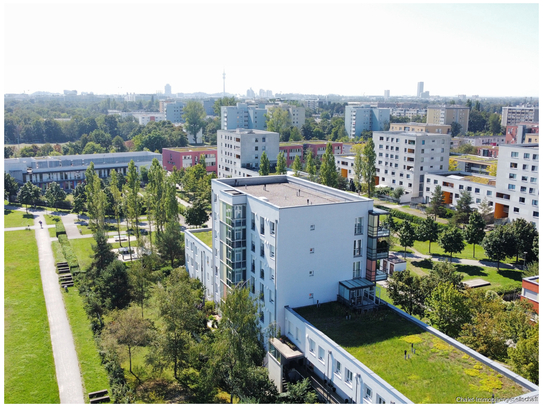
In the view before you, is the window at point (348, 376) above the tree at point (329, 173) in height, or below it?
below

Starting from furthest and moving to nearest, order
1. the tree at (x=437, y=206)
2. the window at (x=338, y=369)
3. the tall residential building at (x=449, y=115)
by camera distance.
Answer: the tall residential building at (x=449, y=115) → the tree at (x=437, y=206) → the window at (x=338, y=369)

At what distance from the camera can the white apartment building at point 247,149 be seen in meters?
57.9

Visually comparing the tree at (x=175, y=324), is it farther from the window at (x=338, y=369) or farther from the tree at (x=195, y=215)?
the tree at (x=195, y=215)

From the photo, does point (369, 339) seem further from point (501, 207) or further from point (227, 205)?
point (501, 207)

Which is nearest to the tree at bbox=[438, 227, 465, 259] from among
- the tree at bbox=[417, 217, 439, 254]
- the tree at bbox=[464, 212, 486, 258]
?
the tree at bbox=[464, 212, 486, 258]

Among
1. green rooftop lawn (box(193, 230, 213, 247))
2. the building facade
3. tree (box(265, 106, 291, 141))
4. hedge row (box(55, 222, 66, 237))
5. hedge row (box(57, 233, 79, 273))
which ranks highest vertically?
tree (box(265, 106, 291, 141))

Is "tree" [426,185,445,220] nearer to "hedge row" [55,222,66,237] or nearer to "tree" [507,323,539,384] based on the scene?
"tree" [507,323,539,384]

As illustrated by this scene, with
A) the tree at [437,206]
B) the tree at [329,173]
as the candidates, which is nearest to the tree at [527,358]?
the tree at [437,206]

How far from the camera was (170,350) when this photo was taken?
Result: 21.2 meters

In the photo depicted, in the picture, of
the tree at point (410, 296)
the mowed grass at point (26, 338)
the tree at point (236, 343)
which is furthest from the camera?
the tree at point (410, 296)

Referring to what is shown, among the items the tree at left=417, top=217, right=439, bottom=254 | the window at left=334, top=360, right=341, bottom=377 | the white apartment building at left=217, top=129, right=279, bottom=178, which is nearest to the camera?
the window at left=334, top=360, right=341, bottom=377

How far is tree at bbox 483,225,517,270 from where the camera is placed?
33688mm

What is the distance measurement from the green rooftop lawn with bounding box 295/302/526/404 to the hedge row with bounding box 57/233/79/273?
2004 cm

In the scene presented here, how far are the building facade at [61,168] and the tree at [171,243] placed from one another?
29.0 m
